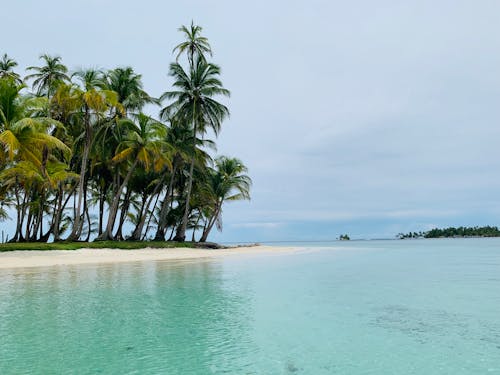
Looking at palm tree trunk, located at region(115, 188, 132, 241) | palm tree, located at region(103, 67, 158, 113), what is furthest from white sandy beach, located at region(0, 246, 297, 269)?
palm tree, located at region(103, 67, 158, 113)

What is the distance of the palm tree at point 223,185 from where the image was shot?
131 ft

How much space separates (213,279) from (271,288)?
3.01m

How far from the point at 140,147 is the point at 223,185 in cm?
1226

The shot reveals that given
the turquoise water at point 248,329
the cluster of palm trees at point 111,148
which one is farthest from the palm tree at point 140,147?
the turquoise water at point 248,329

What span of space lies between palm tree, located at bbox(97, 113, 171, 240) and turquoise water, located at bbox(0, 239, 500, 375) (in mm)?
17839

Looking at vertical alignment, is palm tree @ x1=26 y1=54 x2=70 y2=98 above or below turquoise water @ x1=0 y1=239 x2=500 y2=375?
above

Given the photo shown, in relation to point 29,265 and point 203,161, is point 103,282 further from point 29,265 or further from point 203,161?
point 203,161

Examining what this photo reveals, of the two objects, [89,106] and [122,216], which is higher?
[89,106]

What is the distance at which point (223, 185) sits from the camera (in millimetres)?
39719

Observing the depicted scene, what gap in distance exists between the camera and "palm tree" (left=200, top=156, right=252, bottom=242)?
39.8 metres

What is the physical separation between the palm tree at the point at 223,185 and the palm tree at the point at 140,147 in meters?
9.43

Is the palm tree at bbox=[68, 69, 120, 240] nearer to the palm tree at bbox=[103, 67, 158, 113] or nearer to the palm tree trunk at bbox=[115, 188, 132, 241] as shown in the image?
the palm tree at bbox=[103, 67, 158, 113]

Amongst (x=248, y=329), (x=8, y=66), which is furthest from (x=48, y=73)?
(x=248, y=329)

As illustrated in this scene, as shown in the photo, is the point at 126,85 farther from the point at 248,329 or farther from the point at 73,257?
the point at 248,329
